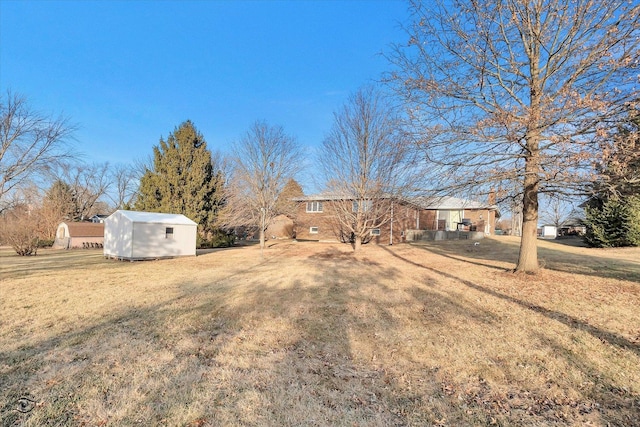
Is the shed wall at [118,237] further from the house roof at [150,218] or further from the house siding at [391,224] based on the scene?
the house siding at [391,224]

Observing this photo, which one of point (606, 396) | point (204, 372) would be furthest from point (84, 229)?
point (606, 396)

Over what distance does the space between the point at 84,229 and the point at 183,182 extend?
14.1 meters

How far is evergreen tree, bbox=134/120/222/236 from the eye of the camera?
2594 centimetres

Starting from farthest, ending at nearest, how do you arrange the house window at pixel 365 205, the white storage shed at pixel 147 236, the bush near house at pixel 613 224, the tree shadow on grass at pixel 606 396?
1. the bush near house at pixel 613 224
2. the house window at pixel 365 205
3. the white storage shed at pixel 147 236
4. the tree shadow on grass at pixel 606 396

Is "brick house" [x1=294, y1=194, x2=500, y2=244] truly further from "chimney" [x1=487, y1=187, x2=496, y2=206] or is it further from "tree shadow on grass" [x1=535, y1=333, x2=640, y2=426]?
"tree shadow on grass" [x1=535, y1=333, x2=640, y2=426]

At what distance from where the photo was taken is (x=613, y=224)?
19.0m

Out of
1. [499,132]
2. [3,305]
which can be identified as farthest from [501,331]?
[3,305]

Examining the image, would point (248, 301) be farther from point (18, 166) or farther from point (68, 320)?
point (18, 166)

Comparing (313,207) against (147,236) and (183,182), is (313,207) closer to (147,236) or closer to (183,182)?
(183,182)

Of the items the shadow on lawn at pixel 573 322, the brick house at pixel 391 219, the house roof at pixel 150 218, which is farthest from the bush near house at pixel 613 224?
the house roof at pixel 150 218

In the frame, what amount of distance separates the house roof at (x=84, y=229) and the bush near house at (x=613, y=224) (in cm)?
4090

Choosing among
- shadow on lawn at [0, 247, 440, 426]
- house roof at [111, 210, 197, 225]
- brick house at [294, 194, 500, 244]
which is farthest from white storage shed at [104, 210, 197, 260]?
shadow on lawn at [0, 247, 440, 426]

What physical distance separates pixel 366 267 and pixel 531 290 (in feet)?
20.4

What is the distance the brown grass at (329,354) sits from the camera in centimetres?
321
